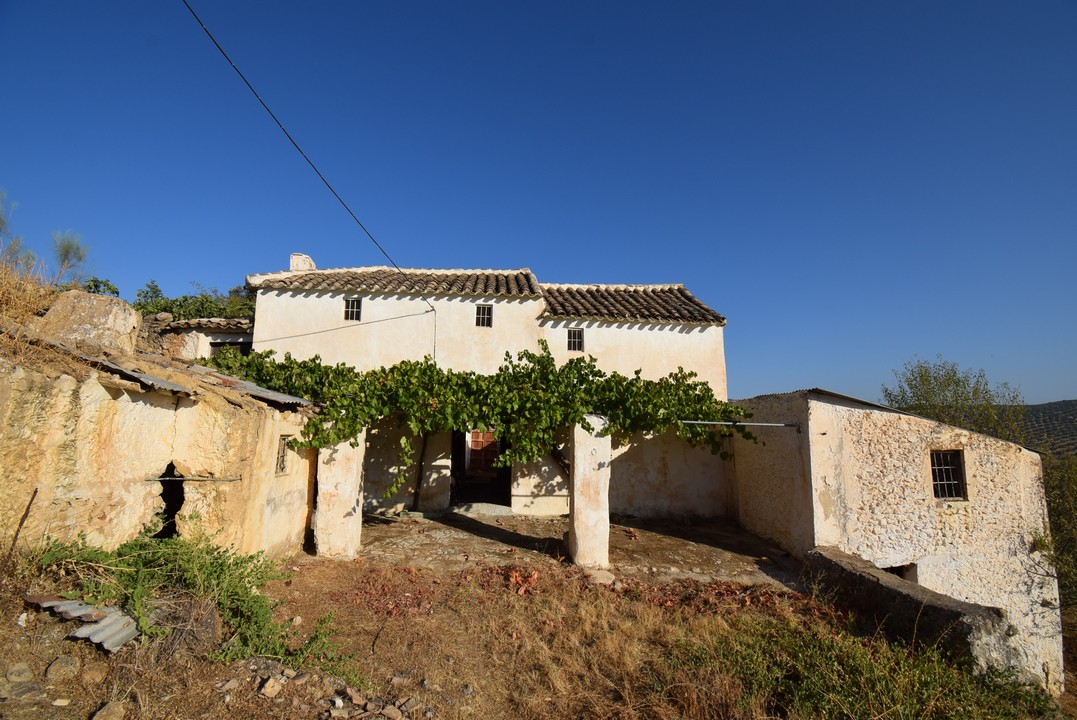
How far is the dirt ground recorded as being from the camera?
3699 mm

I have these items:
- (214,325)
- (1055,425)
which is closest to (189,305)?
(214,325)

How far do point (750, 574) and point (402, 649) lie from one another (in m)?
6.08

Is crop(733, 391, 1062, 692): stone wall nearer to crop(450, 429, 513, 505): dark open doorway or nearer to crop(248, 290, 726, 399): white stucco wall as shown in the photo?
Answer: crop(248, 290, 726, 399): white stucco wall

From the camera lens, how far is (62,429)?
15.1 ft

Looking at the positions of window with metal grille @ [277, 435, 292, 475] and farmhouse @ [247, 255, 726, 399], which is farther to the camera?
farmhouse @ [247, 255, 726, 399]

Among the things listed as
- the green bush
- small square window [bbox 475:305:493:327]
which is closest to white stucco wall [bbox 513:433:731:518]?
small square window [bbox 475:305:493:327]

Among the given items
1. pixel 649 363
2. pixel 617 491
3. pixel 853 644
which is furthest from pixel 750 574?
pixel 649 363

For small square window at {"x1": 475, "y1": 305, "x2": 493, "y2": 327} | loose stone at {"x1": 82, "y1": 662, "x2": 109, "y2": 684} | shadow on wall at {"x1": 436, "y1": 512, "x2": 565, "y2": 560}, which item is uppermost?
small square window at {"x1": 475, "y1": 305, "x2": 493, "y2": 327}

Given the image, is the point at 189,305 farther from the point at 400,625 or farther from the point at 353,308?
the point at 400,625

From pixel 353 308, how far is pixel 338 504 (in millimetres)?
6340

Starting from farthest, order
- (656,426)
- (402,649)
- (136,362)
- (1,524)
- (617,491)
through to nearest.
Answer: (617,491)
(656,426)
(136,362)
(402,649)
(1,524)

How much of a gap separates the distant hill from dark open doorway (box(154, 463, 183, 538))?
2144cm

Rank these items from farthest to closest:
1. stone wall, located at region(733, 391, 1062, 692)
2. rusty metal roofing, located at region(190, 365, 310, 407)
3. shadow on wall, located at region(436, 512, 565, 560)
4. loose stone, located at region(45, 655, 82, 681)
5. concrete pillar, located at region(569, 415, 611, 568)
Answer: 1. shadow on wall, located at region(436, 512, 565, 560)
2. stone wall, located at region(733, 391, 1062, 692)
3. concrete pillar, located at region(569, 415, 611, 568)
4. rusty metal roofing, located at region(190, 365, 310, 407)
5. loose stone, located at region(45, 655, 82, 681)

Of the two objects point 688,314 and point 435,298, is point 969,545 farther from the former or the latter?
point 435,298
